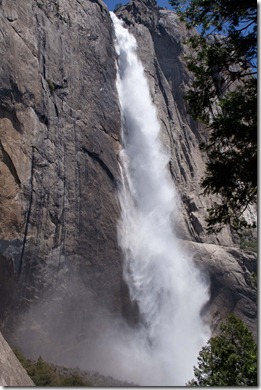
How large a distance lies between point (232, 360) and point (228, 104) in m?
8.45

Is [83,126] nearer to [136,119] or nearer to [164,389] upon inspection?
[136,119]

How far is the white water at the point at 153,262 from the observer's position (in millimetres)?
26609

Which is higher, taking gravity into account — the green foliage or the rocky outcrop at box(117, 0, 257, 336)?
the rocky outcrop at box(117, 0, 257, 336)

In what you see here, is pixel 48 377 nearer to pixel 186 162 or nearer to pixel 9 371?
pixel 9 371

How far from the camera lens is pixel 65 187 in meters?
25.6

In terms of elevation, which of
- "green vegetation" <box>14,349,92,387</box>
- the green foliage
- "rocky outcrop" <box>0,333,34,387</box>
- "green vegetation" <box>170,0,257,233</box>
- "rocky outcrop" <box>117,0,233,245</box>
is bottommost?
"rocky outcrop" <box>0,333,34,387</box>

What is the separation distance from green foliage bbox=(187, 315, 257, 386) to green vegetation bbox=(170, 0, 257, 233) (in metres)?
5.56

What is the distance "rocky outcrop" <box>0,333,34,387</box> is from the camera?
556 cm

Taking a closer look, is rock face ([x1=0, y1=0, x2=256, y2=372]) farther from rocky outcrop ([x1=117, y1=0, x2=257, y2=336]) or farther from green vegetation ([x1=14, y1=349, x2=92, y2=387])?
green vegetation ([x1=14, y1=349, x2=92, y2=387])

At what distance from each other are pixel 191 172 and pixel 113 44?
1384 cm

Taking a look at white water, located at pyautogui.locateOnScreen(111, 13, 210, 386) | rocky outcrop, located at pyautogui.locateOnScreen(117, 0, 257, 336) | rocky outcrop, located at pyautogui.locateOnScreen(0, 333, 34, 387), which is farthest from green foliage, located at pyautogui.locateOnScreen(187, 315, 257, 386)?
rocky outcrop, located at pyautogui.locateOnScreen(117, 0, 257, 336)

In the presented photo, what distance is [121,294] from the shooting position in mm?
26641

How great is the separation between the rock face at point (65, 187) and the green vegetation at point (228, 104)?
14994mm

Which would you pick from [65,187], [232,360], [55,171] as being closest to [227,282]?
[65,187]
